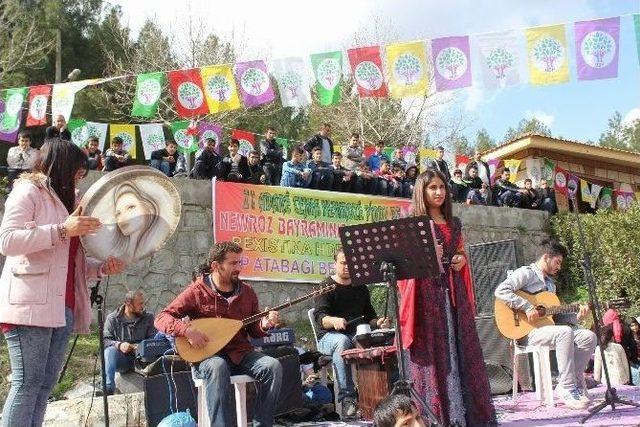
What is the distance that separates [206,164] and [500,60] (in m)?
4.84

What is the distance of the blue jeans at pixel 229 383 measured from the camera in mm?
4656

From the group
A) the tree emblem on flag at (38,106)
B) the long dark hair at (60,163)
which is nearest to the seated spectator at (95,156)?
the tree emblem on flag at (38,106)

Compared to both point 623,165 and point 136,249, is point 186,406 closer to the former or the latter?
point 136,249

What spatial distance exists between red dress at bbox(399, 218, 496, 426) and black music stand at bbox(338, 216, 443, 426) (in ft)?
1.25

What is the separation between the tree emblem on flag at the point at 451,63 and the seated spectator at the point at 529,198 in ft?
17.0

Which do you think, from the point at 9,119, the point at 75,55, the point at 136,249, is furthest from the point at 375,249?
the point at 75,55

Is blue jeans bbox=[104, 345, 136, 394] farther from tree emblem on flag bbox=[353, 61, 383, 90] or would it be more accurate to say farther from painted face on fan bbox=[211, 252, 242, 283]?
tree emblem on flag bbox=[353, 61, 383, 90]

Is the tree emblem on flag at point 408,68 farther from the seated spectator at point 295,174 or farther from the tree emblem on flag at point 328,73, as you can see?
the seated spectator at point 295,174

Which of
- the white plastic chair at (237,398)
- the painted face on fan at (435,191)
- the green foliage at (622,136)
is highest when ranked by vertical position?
the green foliage at (622,136)

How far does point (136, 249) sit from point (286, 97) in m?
8.80

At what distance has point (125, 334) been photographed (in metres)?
7.52

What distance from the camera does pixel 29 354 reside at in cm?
327

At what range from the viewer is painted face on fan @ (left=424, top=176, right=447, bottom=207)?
482 centimetres

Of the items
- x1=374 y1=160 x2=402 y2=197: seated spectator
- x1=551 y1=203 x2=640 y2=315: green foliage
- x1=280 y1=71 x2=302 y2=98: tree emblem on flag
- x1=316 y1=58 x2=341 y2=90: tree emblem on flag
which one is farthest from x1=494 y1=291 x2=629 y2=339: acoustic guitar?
x1=551 y1=203 x2=640 y2=315: green foliage
